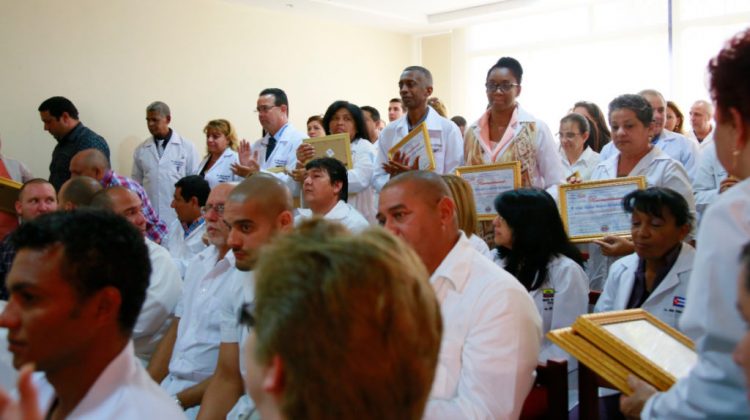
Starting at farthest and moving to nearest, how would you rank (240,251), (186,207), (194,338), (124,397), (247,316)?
(186,207) < (194,338) < (240,251) < (124,397) < (247,316)

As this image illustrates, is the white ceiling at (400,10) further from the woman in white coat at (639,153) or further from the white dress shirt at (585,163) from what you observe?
the woman in white coat at (639,153)

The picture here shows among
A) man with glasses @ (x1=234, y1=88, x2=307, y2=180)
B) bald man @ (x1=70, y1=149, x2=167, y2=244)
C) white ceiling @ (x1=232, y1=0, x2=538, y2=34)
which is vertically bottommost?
bald man @ (x1=70, y1=149, x2=167, y2=244)

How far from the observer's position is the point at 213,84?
8.82 meters

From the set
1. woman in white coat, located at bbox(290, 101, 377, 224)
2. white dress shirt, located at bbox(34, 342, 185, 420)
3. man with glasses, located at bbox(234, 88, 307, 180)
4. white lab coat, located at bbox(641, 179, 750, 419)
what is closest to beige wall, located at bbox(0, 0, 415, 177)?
man with glasses, located at bbox(234, 88, 307, 180)

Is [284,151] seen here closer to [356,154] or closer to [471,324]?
[356,154]

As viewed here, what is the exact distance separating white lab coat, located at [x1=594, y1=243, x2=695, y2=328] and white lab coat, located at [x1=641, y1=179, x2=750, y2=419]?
1499mm

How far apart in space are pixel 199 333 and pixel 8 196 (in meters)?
1.92

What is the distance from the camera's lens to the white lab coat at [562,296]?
2.85m

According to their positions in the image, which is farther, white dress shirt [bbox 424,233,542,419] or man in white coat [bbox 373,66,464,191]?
man in white coat [bbox 373,66,464,191]

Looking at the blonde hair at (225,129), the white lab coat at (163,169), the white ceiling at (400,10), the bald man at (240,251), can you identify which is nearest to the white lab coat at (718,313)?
the bald man at (240,251)

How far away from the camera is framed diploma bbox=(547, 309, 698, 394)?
1590 millimetres

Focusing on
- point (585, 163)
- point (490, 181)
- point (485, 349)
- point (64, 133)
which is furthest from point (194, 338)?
point (64, 133)

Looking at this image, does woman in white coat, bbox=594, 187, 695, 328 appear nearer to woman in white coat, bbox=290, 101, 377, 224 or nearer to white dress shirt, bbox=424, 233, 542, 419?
white dress shirt, bbox=424, 233, 542, 419

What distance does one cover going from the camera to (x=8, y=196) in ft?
12.8
